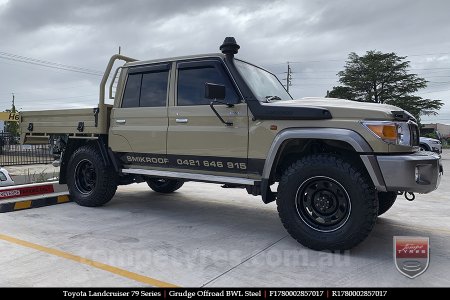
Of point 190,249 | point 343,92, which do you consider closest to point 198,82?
point 190,249

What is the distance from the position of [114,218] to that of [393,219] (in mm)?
4074

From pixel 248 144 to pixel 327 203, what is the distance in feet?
3.78

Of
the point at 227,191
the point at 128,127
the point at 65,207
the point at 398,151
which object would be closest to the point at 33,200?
the point at 65,207

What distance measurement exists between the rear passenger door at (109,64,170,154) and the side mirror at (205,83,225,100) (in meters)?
1.14

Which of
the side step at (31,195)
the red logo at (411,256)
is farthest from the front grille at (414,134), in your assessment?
the side step at (31,195)

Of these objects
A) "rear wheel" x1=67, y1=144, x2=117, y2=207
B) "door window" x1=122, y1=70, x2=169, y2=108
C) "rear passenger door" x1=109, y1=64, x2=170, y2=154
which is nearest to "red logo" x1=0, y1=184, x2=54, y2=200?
"rear wheel" x1=67, y1=144, x2=117, y2=207

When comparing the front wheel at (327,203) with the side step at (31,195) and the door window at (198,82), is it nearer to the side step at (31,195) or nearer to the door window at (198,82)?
the door window at (198,82)

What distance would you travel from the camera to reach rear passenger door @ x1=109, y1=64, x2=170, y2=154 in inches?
211

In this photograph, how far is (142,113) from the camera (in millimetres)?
5547

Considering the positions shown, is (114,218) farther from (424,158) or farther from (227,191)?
(424,158)

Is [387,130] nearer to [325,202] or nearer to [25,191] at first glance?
[325,202]

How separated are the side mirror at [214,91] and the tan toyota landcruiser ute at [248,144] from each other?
0.01 m

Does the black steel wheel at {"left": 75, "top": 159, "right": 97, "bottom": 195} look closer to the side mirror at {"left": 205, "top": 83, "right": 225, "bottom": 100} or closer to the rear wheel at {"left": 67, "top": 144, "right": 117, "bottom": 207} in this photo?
the rear wheel at {"left": 67, "top": 144, "right": 117, "bottom": 207}

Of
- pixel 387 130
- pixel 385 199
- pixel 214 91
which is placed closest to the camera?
pixel 387 130
